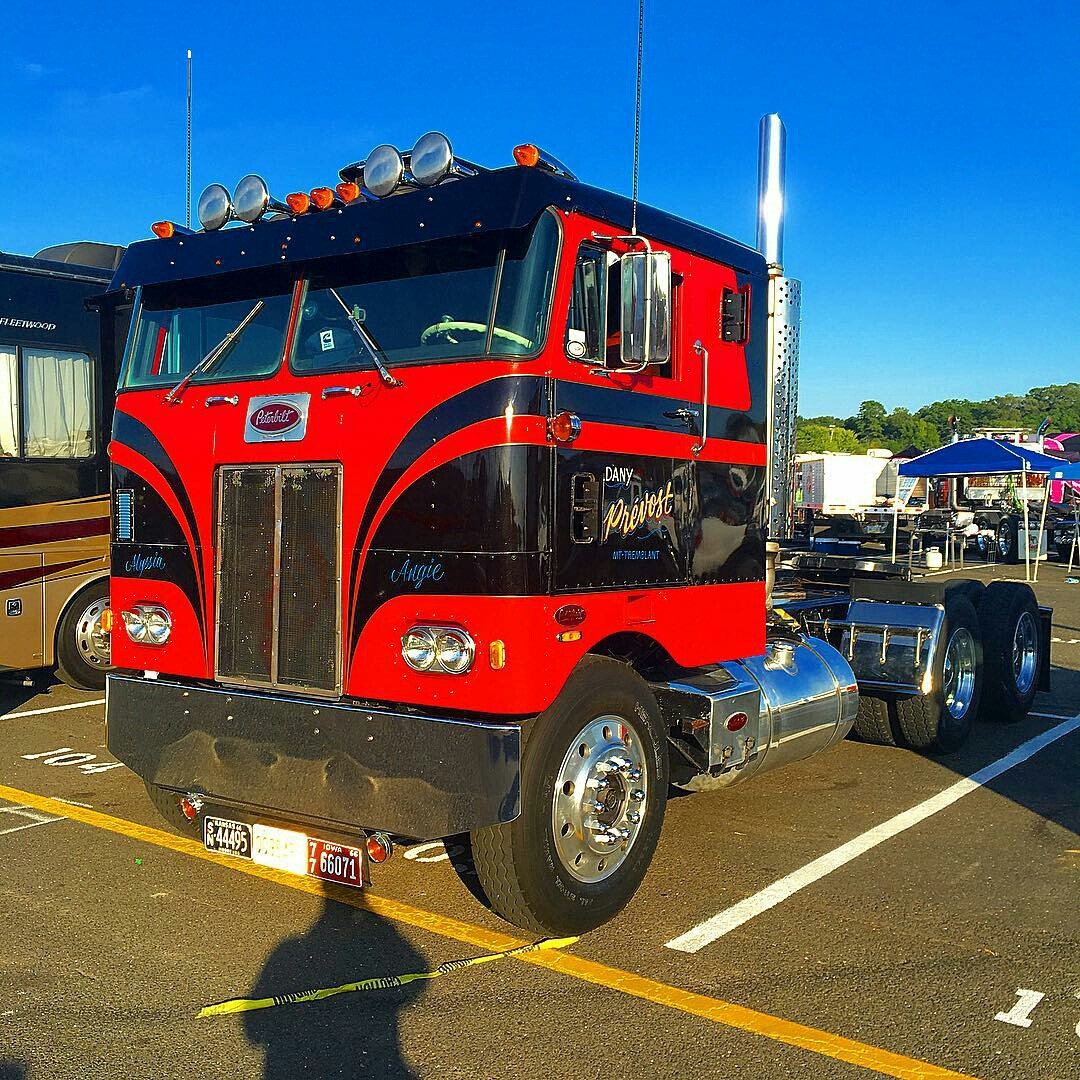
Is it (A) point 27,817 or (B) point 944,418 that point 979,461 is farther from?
(B) point 944,418

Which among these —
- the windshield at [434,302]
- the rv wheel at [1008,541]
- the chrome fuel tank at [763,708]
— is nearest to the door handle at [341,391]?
the windshield at [434,302]

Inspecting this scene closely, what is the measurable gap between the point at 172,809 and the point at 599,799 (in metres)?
2.37

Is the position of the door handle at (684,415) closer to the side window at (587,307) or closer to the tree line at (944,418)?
the side window at (587,307)

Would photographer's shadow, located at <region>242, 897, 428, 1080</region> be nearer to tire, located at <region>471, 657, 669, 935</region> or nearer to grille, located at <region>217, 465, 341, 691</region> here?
tire, located at <region>471, 657, 669, 935</region>

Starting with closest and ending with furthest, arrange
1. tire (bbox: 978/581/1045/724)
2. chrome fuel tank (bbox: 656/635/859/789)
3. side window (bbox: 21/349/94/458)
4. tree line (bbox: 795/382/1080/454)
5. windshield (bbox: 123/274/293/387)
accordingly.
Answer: windshield (bbox: 123/274/293/387) < chrome fuel tank (bbox: 656/635/859/789) < tire (bbox: 978/581/1045/724) < side window (bbox: 21/349/94/458) < tree line (bbox: 795/382/1080/454)

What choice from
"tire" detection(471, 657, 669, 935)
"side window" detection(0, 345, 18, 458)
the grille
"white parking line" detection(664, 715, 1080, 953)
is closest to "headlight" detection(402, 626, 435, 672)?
the grille

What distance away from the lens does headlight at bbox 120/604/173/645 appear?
5348mm

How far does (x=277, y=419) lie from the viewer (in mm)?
4996

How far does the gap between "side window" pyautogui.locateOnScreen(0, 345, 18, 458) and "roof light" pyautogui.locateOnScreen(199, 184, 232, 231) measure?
4.60 m

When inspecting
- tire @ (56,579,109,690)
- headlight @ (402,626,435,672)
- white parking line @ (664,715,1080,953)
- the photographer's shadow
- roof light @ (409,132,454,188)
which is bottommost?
the photographer's shadow

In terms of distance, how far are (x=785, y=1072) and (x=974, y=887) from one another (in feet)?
7.02

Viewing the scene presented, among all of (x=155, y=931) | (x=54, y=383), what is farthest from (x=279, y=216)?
(x=54, y=383)

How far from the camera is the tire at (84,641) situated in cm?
967

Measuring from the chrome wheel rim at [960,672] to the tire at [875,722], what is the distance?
46 cm
